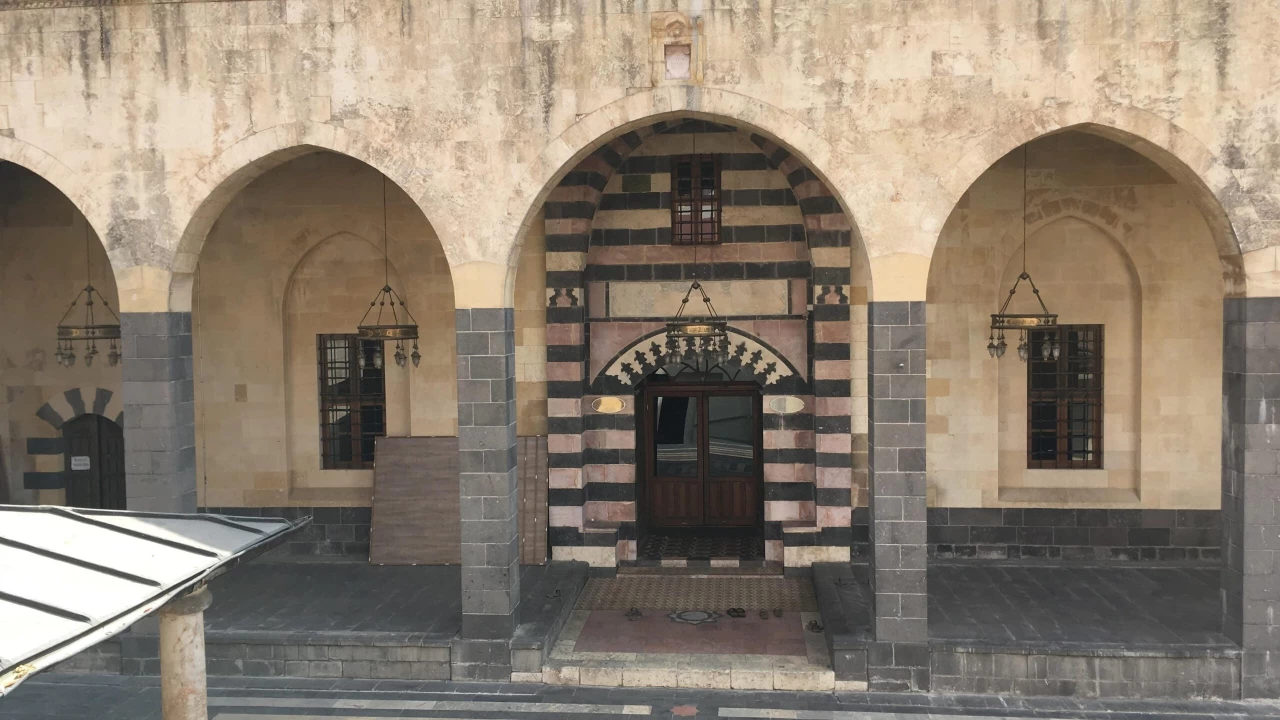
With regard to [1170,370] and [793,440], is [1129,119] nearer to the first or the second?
[1170,370]

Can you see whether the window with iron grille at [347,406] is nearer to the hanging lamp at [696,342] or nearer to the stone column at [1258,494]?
the hanging lamp at [696,342]

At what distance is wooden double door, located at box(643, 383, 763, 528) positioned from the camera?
12891 millimetres

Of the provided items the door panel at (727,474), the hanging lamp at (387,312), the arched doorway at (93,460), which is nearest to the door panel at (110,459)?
the arched doorway at (93,460)

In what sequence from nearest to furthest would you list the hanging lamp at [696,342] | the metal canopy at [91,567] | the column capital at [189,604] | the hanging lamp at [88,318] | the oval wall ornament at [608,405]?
the metal canopy at [91,567] < the column capital at [189,604] < the hanging lamp at [696,342] < the oval wall ornament at [608,405] < the hanging lamp at [88,318]

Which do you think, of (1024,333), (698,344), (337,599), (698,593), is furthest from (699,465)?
(337,599)

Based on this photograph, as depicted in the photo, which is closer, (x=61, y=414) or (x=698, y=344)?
(x=698, y=344)

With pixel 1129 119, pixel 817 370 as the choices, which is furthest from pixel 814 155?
pixel 817 370

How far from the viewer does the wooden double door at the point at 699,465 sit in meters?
12.9

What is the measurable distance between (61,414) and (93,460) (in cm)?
71

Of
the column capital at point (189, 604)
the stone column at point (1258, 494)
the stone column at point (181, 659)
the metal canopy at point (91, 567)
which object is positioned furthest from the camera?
the stone column at point (1258, 494)

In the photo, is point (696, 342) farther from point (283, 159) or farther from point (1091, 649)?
point (1091, 649)

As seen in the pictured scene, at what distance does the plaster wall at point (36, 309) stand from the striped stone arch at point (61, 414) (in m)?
0.02

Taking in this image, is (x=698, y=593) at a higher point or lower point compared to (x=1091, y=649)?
lower

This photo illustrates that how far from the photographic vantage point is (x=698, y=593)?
1143 cm
